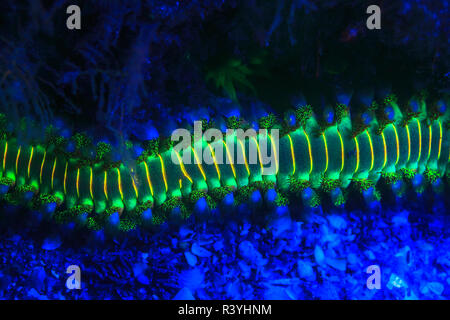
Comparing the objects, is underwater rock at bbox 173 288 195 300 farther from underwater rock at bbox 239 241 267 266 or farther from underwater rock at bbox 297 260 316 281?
underwater rock at bbox 297 260 316 281

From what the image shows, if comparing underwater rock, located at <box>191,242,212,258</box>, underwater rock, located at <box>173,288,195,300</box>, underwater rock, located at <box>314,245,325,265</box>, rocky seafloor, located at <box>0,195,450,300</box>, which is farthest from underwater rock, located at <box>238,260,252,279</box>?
underwater rock, located at <box>314,245,325,265</box>

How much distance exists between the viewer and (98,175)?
366 centimetres

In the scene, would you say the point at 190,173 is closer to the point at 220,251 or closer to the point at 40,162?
the point at 220,251

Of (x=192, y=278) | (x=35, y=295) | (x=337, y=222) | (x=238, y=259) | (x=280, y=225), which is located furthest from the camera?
(x=337, y=222)

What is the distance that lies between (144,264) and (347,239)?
2.09m

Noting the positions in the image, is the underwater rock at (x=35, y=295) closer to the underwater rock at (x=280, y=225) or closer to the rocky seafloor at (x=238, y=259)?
the rocky seafloor at (x=238, y=259)

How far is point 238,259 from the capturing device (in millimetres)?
3676

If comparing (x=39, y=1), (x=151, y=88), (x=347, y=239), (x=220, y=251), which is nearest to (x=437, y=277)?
(x=347, y=239)

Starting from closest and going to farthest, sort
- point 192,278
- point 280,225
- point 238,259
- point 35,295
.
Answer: point 35,295, point 192,278, point 238,259, point 280,225

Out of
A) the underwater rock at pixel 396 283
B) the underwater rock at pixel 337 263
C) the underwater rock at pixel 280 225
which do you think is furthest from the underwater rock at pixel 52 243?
→ the underwater rock at pixel 396 283

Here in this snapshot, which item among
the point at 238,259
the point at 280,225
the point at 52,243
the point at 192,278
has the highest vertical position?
the point at 280,225

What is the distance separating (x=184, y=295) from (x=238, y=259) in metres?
0.62

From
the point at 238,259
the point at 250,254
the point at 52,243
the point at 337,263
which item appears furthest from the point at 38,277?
the point at 337,263

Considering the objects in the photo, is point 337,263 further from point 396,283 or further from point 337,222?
point 396,283
